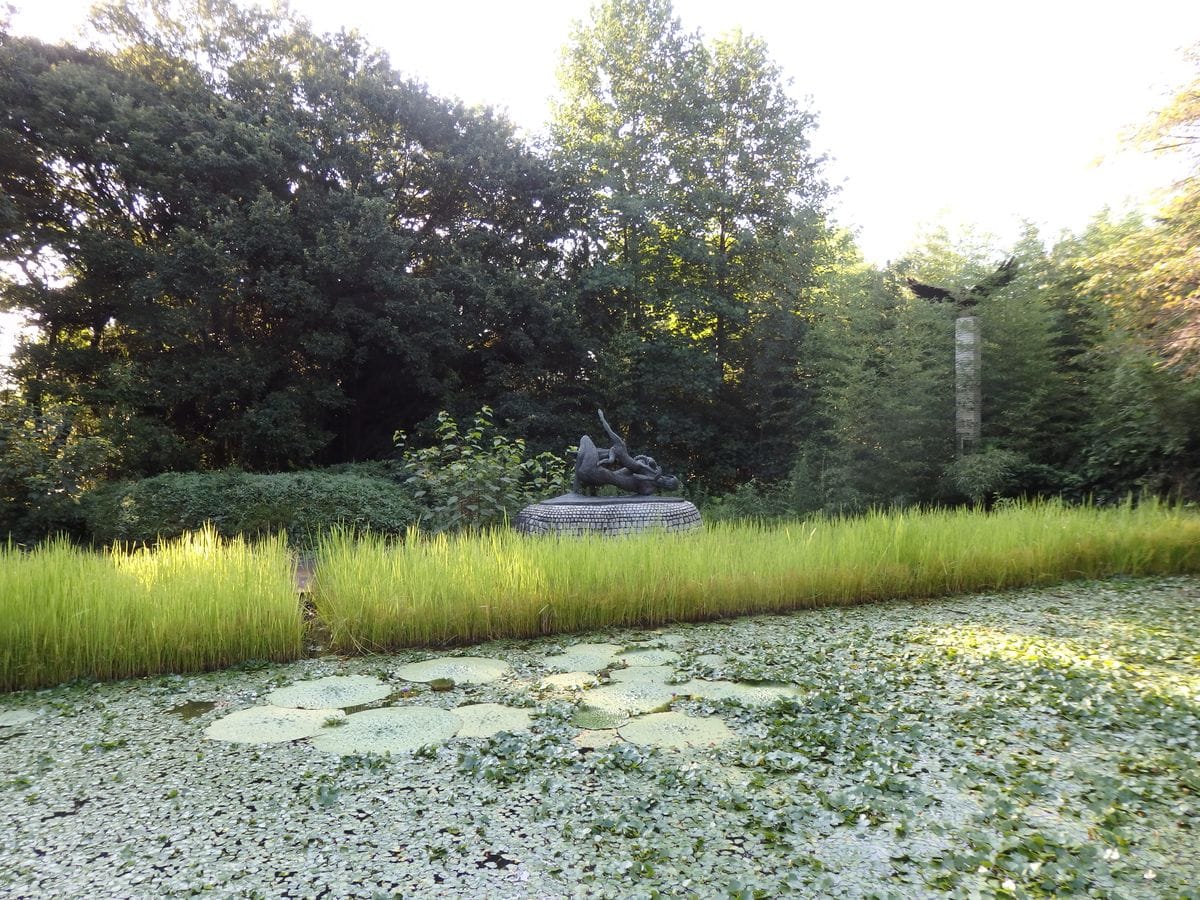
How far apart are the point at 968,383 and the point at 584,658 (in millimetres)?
5907

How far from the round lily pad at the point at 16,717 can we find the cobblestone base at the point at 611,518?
2.69 m

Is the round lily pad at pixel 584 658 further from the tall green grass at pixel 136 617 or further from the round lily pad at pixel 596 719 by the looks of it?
the tall green grass at pixel 136 617

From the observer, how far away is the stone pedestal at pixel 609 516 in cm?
445

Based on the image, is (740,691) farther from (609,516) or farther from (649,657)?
(609,516)

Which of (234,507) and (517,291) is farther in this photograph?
(517,291)

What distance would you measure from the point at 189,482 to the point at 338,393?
105 inches

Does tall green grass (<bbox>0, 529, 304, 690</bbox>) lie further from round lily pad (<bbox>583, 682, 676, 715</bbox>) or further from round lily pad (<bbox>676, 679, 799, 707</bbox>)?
round lily pad (<bbox>676, 679, 799, 707</bbox>)

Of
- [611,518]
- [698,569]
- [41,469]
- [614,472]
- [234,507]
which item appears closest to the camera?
[698,569]

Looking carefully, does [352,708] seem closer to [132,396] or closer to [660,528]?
[660,528]

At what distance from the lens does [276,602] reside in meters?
2.79

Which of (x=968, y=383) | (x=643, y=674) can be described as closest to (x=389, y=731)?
(x=643, y=674)

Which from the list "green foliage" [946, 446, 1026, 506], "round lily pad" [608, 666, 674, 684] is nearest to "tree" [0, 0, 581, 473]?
"green foliage" [946, 446, 1026, 506]

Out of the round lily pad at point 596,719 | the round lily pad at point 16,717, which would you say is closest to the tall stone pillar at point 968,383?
the round lily pad at point 596,719

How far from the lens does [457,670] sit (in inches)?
98.5
